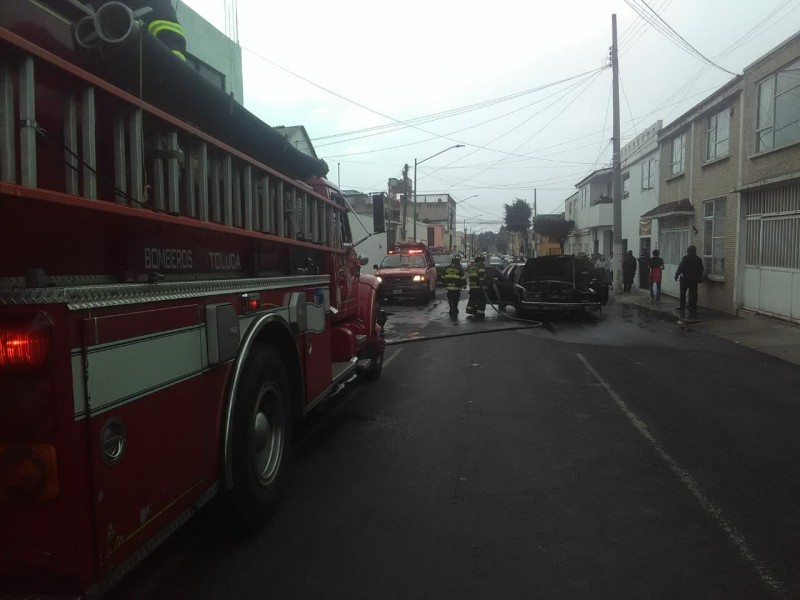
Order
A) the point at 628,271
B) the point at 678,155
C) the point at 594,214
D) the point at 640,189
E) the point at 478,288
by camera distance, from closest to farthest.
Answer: the point at 478,288 < the point at 678,155 < the point at 628,271 < the point at 640,189 < the point at 594,214

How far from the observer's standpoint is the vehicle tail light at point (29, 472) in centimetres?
204

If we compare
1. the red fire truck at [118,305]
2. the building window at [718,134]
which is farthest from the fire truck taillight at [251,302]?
the building window at [718,134]

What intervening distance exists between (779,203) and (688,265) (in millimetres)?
2478

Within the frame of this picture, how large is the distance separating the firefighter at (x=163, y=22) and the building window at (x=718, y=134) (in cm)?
1647

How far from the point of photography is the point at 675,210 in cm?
1936

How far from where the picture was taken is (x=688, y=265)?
50.4 ft

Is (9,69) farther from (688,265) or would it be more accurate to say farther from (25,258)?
(688,265)

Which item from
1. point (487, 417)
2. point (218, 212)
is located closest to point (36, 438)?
point (218, 212)

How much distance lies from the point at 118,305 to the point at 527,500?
9.90ft

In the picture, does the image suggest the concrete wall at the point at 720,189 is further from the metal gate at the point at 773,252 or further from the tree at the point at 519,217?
the tree at the point at 519,217

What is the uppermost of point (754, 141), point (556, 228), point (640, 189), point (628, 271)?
point (640, 189)

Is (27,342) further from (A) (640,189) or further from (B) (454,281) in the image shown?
(A) (640,189)

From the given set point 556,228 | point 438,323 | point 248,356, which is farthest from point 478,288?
point 556,228

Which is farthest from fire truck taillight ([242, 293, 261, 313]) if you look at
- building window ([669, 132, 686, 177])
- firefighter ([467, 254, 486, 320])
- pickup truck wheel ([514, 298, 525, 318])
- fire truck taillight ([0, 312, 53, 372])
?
building window ([669, 132, 686, 177])
